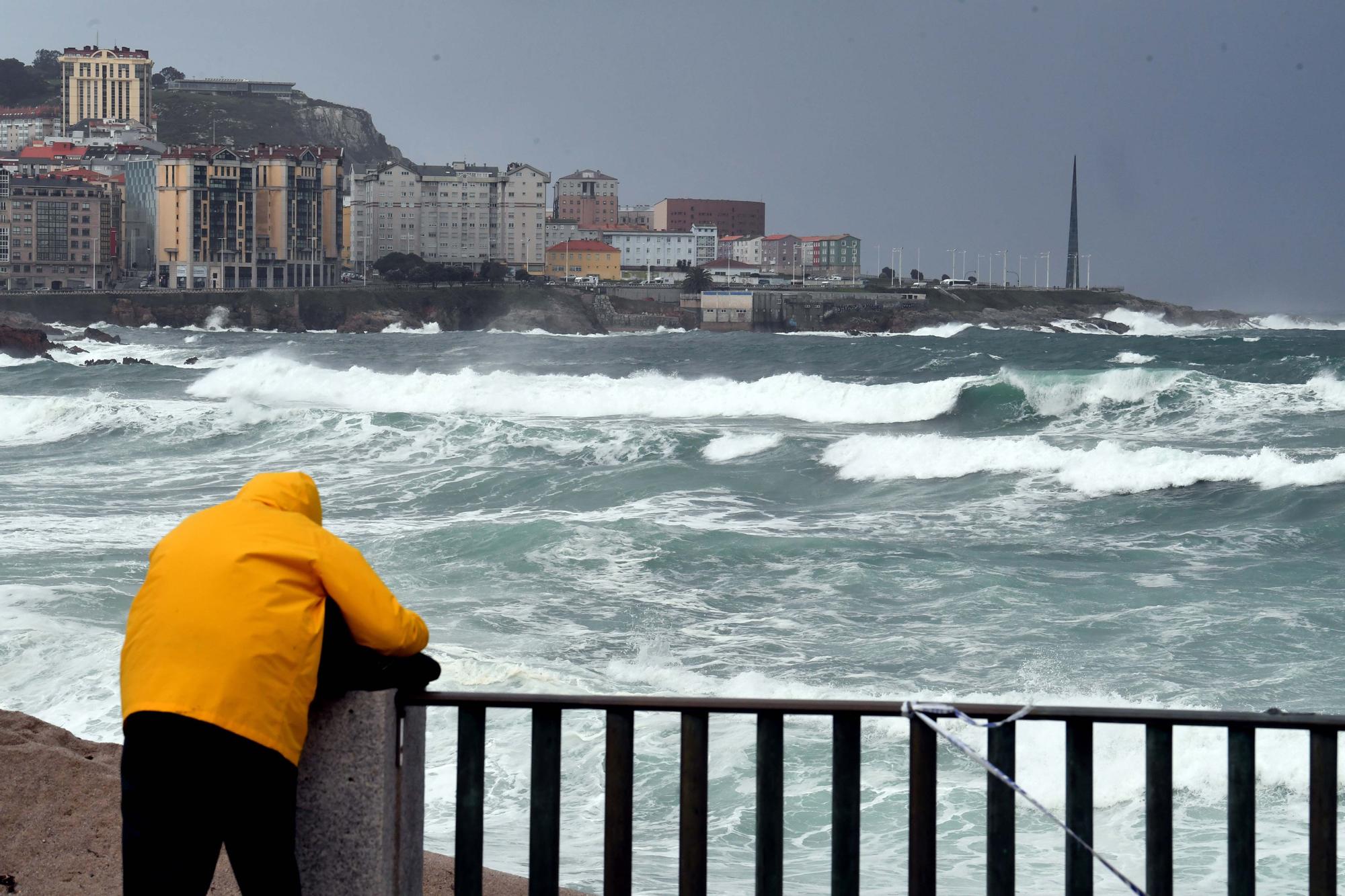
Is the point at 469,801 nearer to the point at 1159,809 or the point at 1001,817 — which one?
the point at 1001,817

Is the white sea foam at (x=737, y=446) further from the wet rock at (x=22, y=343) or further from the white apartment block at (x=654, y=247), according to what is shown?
the white apartment block at (x=654, y=247)

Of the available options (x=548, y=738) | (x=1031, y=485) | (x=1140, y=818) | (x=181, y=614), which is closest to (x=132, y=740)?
(x=181, y=614)

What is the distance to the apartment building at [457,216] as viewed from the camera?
132 m

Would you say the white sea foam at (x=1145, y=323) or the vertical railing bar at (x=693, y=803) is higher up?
the white sea foam at (x=1145, y=323)

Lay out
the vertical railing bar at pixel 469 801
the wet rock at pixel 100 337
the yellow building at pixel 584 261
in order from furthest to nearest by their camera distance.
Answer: the yellow building at pixel 584 261 < the wet rock at pixel 100 337 < the vertical railing bar at pixel 469 801

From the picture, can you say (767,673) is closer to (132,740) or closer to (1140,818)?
(1140,818)

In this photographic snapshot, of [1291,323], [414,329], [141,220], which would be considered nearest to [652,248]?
[414,329]

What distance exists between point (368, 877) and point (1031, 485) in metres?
15.5

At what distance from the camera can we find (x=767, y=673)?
8.20 m

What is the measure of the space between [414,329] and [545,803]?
101m

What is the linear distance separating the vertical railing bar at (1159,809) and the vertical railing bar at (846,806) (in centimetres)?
56

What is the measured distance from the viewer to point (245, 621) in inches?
95.4

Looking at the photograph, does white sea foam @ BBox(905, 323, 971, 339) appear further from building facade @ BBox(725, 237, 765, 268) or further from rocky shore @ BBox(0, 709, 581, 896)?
rocky shore @ BBox(0, 709, 581, 896)

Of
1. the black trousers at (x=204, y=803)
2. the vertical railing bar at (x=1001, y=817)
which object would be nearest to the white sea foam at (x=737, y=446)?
the vertical railing bar at (x=1001, y=817)
